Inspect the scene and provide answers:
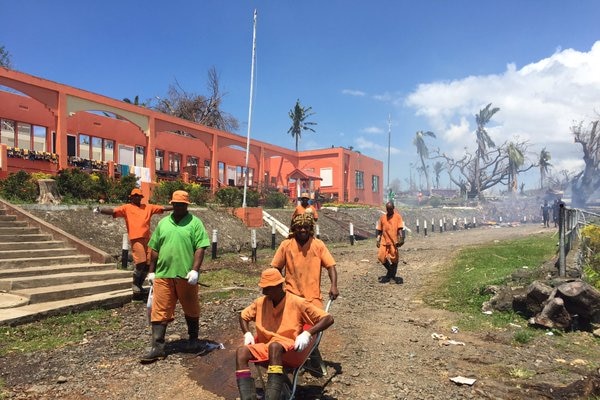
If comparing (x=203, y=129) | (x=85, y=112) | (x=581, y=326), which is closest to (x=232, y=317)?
(x=581, y=326)

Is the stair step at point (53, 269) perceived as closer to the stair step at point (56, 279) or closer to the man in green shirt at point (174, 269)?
the stair step at point (56, 279)

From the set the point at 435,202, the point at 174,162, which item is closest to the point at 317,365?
the point at 174,162

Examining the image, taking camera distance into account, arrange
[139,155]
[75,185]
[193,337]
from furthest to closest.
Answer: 1. [139,155]
2. [75,185]
3. [193,337]

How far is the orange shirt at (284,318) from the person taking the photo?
3.46 meters

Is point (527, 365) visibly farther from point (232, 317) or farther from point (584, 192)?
point (584, 192)

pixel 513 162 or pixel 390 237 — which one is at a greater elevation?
pixel 513 162

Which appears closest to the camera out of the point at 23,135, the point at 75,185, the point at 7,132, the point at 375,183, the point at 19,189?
the point at 19,189

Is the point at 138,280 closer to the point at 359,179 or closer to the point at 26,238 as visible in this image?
the point at 26,238

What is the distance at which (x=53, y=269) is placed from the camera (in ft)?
26.7

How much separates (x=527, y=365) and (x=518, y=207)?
47.8m

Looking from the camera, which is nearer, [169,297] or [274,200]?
[169,297]

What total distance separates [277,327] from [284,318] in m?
0.09

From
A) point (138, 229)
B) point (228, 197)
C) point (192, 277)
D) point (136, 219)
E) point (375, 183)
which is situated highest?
point (375, 183)

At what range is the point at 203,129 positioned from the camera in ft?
81.4
